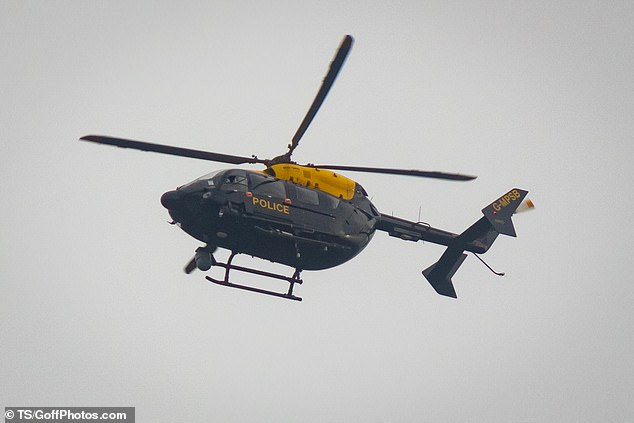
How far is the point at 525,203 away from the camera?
86.0 feet

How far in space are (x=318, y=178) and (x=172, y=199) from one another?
4056 mm

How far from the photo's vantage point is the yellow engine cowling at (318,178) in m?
22.4

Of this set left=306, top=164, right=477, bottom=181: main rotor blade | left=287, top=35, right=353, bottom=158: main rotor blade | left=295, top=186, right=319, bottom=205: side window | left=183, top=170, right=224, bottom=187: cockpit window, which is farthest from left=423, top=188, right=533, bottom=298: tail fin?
left=183, top=170, right=224, bottom=187: cockpit window

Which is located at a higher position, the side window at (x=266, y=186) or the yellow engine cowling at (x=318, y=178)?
the yellow engine cowling at (x=318, y=178)

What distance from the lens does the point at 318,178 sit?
2288cm

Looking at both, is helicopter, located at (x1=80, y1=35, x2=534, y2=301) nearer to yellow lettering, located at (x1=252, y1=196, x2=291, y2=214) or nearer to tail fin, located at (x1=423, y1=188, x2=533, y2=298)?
yellow lettering, located at (x1=252, y1=196, x2=291, y2=214)

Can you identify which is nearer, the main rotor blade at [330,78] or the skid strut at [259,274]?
the main rotor blade at [330,78]

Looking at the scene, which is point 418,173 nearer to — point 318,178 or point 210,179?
point 318,178

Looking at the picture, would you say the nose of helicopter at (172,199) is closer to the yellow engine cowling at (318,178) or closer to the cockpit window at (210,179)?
the cockpit window at (210,179)

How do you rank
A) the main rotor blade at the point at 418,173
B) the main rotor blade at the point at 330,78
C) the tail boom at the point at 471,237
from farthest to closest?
1. the tail boom at the point at 471,237
2. the main rotor blade at the point at 418,173
3. the main rotor blade at the point at 330,78

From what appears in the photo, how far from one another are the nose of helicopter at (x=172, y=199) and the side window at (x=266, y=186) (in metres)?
1.78

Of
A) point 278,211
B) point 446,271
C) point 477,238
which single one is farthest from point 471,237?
point 278,211

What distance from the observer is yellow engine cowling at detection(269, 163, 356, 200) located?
22.4 metres

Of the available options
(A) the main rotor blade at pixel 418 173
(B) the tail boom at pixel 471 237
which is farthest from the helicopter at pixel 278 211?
(B) the tail boom at pixel 471 237
